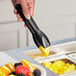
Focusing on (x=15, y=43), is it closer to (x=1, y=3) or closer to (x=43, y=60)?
(x=1, y=3)

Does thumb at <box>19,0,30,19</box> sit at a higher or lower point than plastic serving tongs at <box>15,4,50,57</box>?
higher

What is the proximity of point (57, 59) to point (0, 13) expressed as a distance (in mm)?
1408

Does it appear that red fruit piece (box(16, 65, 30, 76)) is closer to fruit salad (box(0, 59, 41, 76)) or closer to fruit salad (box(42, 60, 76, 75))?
fruit salad (box(0, 59, 41, 76))

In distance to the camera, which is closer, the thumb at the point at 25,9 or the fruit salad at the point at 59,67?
the thumb at the point at 25,9

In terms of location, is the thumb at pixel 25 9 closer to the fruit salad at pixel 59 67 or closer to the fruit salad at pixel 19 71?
the fruit salad at pixel 19 71

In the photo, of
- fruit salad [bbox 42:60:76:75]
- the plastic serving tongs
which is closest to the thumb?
the plastic serving tongs

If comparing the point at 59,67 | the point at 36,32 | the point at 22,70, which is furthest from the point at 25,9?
the point at 59,67

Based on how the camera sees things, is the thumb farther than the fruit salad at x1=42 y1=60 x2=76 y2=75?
No

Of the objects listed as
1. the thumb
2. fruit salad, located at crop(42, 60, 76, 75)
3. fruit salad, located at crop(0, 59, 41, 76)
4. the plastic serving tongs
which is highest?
the thumb

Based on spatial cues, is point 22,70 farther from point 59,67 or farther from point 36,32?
point 59,67

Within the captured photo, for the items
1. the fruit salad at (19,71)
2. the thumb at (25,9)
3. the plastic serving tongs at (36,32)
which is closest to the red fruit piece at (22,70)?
the fruit salad at (19,71)

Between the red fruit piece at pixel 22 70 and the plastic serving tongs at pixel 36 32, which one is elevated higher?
the plastic serving tongs at pixel 36 32

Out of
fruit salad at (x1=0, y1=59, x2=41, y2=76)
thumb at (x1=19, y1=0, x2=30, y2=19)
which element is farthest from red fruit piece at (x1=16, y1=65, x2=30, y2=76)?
thumb at (x1=19, y1=0, x2=30, y2=19)

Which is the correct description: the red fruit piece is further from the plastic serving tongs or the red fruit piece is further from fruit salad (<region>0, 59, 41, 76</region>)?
the plastic serving tongs
